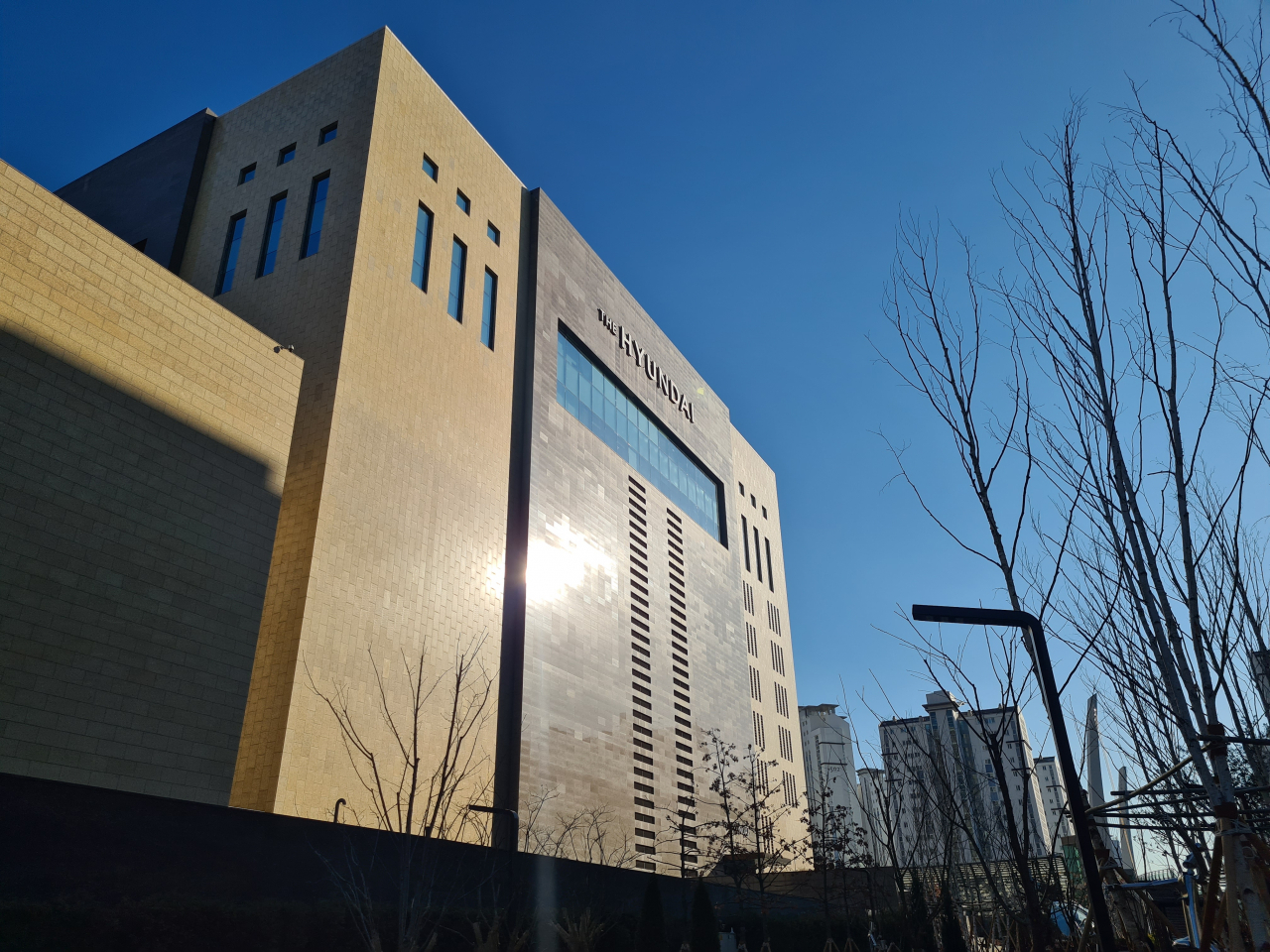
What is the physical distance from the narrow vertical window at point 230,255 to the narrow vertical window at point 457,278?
6144mm

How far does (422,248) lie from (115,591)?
14627mm

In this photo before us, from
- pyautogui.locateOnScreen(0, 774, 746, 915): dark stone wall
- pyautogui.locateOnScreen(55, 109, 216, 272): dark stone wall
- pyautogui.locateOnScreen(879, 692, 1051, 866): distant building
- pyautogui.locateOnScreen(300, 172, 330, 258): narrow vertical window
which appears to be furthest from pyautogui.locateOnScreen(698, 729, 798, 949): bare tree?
pyautogui.locateOnScreen(55, 109, 216, 272): dark stone wall

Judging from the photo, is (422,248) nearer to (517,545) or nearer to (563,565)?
(517,545)

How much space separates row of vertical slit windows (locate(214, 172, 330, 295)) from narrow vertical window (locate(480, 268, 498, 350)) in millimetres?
5736

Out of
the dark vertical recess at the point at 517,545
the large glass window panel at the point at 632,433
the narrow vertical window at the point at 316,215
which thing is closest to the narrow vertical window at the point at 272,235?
the narrow vertical window at the point at 316,215

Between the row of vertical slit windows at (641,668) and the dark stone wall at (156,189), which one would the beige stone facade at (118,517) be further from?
the row of vertical slit windows at (641,668)

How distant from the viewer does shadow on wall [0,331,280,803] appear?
12531 mm

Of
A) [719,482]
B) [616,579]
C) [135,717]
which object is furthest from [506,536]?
[719,482]

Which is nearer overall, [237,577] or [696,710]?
[237,577]

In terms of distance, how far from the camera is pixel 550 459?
27.9m

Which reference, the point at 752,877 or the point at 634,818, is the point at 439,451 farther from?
the point at 752,877

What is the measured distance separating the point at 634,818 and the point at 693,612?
1069 cm

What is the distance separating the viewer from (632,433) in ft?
115

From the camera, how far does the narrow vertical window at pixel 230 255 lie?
24406mm
